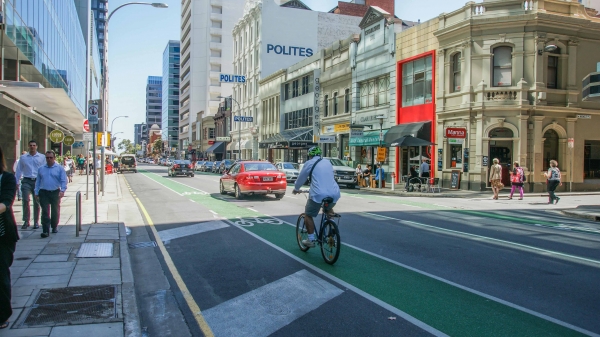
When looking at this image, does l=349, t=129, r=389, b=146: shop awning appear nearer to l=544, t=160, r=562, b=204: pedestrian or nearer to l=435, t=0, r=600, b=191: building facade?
l=435, t=0, r=600, b=191: building facade

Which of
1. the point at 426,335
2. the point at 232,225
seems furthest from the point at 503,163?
the point at 426,335

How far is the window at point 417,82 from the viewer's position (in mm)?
30297

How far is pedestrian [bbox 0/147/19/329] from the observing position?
4.93 meters

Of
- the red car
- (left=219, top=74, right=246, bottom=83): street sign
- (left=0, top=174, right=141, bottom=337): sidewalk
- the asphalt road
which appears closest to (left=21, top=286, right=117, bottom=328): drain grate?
(left=0, top=174, right=141, bottom=337): sidewalk

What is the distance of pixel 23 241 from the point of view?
9875mm

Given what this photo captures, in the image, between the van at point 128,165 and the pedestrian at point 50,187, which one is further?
the van at point 128,165

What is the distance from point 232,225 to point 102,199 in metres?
9.78

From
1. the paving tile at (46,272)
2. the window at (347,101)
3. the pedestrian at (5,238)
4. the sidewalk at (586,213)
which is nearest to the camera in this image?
the pedestrian at (5,238)

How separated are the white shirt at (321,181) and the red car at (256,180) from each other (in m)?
11.2

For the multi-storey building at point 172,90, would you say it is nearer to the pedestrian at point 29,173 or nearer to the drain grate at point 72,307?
the pedestrian at point 29,173

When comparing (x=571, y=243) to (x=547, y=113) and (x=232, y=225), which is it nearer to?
(x=232, y=225)

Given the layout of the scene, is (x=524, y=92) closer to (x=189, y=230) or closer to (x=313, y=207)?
(x=189, y=230)

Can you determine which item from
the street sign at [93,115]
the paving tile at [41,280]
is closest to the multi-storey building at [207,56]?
the street sign at [93,115]

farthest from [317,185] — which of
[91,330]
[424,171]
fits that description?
[424,171]
